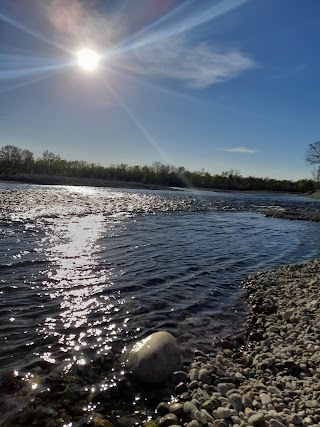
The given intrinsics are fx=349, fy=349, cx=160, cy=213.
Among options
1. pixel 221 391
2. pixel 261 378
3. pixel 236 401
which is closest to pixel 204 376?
pixel 221 391

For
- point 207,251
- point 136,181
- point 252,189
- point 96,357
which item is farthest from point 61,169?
point 96,357

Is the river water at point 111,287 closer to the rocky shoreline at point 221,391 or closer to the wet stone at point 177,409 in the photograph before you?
the rocky shoreline at point 221,391

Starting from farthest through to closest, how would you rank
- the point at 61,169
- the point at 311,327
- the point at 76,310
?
the point at 61,169, the point at 76,310, the point at 311,327

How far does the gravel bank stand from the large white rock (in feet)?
1.16

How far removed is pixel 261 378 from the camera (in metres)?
6.51

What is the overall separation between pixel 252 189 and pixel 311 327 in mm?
135034

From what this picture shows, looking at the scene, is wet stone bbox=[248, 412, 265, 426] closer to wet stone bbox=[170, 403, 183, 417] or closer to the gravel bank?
the gravel bank

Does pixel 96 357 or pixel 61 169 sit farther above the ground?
pixel 61 169

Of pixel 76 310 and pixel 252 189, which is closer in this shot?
pixel 76 310

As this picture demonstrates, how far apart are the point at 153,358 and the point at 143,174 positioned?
130639 mm

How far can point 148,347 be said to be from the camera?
707 cm

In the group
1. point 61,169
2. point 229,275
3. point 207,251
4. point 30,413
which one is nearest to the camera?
point 30,413

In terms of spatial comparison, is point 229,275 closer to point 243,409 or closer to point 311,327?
point 311,327

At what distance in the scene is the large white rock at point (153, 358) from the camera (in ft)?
21.5
